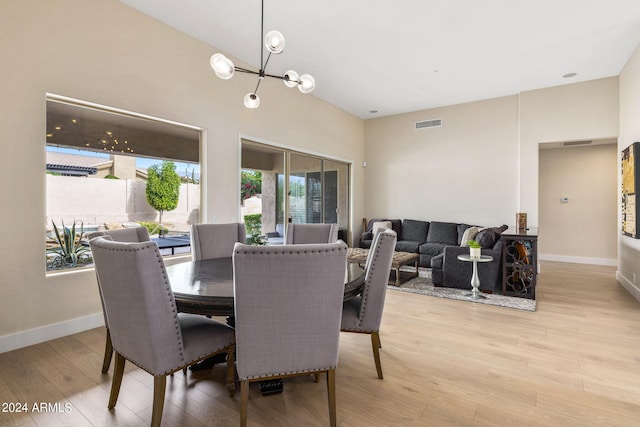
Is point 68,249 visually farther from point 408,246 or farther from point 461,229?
point 461,229

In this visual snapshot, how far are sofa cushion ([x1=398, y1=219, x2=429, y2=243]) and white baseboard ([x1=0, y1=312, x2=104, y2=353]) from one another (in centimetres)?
529

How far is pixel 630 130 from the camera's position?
170 inches

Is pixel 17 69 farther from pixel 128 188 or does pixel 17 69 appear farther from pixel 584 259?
pixel 584 259

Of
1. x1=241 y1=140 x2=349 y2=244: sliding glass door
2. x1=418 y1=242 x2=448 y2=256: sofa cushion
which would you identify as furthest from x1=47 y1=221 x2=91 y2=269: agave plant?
x1=418 y1=242 x2=448 y2=256: sofa cushion

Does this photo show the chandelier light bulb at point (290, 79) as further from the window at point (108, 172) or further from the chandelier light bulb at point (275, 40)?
the window at point (108, 172)

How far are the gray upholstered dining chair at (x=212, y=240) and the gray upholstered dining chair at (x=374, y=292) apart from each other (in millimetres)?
1499

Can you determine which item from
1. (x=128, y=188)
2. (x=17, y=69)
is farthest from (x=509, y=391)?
(x=17, y=69)

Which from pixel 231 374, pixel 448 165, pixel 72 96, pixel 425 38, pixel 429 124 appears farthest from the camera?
pixel 429 124

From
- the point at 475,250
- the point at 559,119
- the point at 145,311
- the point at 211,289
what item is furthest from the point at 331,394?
the point at 559,119

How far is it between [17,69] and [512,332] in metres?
4.85

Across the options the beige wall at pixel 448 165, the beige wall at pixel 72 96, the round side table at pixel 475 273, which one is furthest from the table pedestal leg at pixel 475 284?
the beige wall at pixel 72 96

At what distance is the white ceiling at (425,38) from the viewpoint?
10.7 ft

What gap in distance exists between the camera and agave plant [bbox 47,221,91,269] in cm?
295

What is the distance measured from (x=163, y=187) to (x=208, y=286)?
7.98 ft
